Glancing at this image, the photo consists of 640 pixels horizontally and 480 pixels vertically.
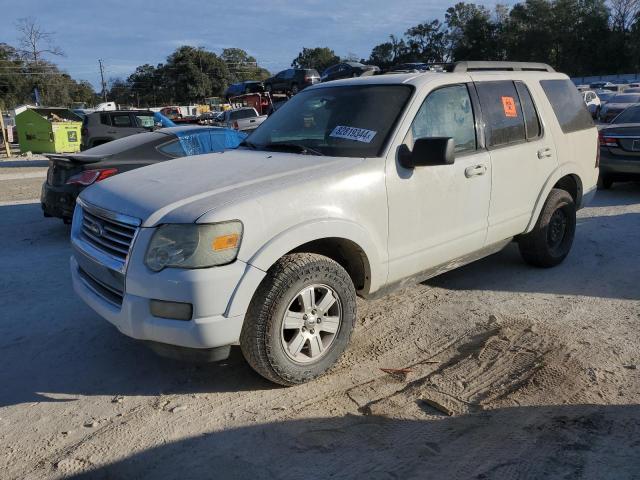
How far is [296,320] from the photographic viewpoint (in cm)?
328

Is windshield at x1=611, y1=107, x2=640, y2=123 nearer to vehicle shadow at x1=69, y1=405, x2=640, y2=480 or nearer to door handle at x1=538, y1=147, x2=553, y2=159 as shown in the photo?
door handle at x1=538, y1=147, x2=553, y2=159

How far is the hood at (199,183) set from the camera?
304 cm

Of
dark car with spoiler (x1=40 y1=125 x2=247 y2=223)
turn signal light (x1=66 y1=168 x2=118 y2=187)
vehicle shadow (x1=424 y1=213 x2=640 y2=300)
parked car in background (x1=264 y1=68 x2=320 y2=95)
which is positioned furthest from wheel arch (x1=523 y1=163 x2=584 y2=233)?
parked car in background (x1=264 y1=68 x2=320 y2=95)

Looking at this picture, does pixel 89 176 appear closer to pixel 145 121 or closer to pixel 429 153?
pixel 429 153

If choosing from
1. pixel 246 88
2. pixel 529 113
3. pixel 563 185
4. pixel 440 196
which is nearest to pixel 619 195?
pixel 563 185

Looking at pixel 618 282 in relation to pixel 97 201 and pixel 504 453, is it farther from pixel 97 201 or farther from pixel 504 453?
pixel 97 201

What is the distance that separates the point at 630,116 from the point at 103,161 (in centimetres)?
936

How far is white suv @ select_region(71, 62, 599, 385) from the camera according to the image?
9.70 feet

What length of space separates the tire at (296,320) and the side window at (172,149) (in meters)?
4.72

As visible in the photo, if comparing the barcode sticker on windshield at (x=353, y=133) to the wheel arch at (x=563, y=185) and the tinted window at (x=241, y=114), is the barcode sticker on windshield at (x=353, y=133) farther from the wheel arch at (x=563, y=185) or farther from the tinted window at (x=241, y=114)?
the tinted window at (x=241, y=114)

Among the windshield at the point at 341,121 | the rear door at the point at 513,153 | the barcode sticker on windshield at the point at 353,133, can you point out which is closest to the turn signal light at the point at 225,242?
the windshield at the point at 341,121

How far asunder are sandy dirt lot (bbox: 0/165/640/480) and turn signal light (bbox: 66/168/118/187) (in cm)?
208

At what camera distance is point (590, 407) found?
10.1 ft

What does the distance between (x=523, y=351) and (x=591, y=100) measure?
28.8 m
